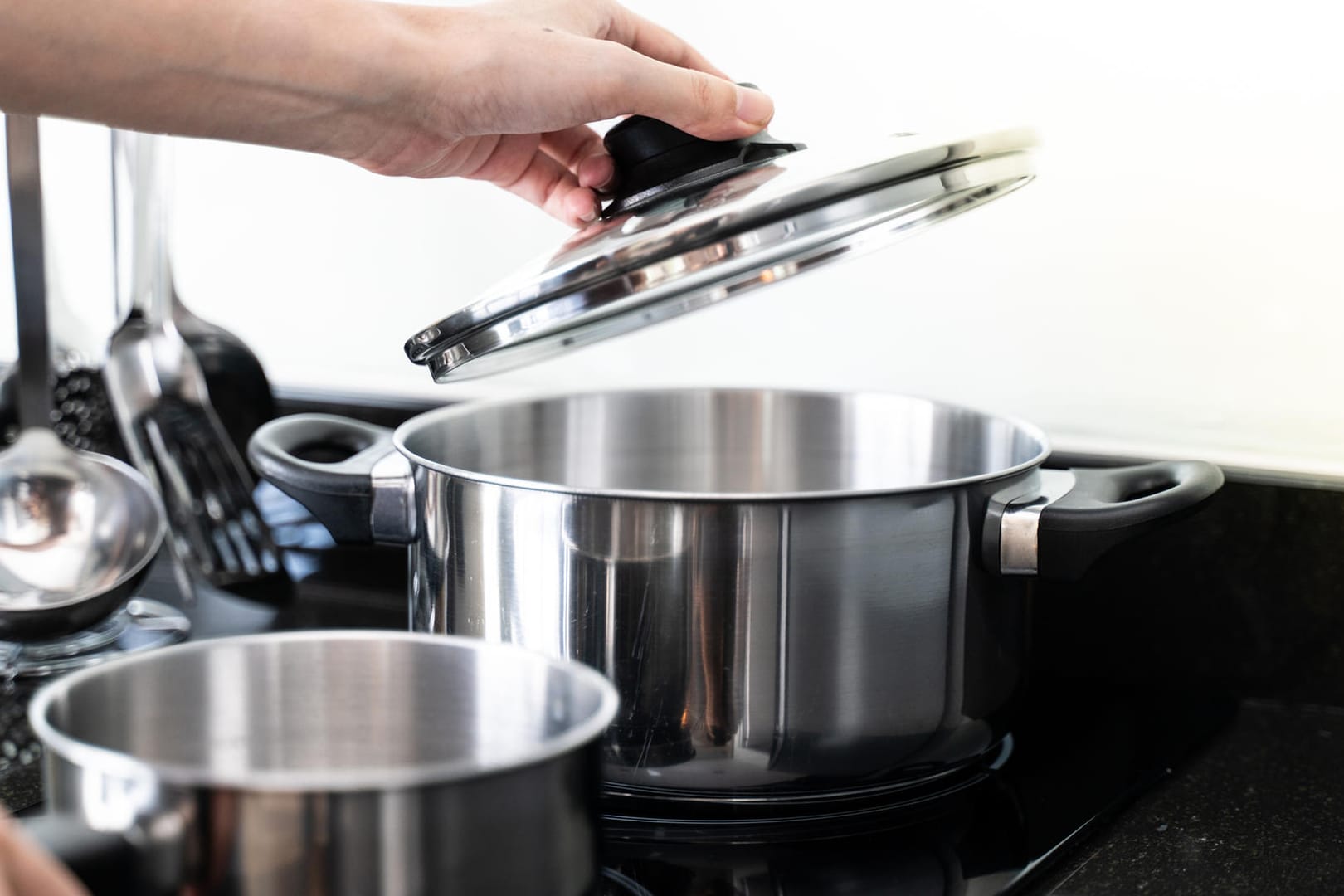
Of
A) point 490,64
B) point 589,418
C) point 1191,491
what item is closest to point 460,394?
point 589,418

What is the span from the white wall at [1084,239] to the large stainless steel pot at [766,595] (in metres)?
0.17

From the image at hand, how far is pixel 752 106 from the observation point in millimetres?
579

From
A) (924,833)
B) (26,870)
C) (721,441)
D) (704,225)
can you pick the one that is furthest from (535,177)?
(26,870)

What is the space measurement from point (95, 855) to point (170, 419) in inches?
24.7

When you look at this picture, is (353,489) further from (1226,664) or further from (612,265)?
(1226,664)

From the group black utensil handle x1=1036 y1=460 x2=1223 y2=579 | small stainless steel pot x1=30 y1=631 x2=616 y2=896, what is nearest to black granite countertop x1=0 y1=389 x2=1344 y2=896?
black utensil handle x1=1036 y1=460 x2=1223 y2=579

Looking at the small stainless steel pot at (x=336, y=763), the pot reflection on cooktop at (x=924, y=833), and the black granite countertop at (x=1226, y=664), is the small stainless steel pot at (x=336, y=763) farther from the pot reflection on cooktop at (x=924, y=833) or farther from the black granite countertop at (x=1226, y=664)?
the black granite countertop at (x=1226, y=664)

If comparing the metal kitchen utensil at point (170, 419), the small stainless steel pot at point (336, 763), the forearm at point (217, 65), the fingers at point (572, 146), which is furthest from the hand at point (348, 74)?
the metal kitchen utensil at point (170, 419)

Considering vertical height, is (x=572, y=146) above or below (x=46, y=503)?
above

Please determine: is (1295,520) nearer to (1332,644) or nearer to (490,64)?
(1332,644)

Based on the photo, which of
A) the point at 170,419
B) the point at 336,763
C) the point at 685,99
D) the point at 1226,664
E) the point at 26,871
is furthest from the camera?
the point at 170,419

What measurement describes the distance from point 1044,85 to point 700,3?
0.22m

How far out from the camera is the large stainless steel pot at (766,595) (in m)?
0.52

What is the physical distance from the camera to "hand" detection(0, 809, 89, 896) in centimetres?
29
